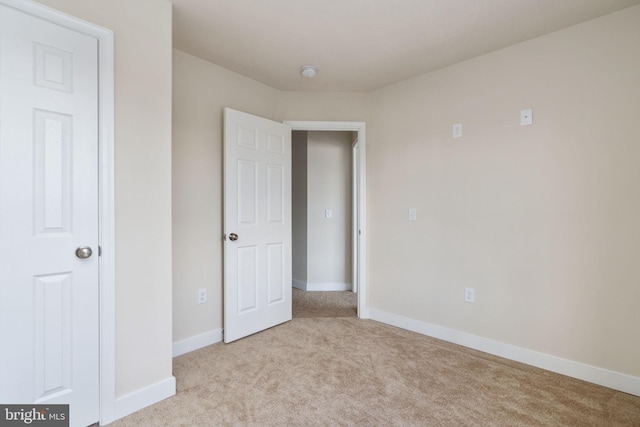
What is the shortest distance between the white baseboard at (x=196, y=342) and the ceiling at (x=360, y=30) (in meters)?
2.27

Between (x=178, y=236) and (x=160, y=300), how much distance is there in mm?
698

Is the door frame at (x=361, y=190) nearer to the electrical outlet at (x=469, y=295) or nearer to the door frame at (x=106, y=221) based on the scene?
the electrical outlet at (x=469, y=295)

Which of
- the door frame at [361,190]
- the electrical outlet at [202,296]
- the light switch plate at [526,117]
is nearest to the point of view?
the light switch plate at [526,117]

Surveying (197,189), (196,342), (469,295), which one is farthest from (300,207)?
(469,295)

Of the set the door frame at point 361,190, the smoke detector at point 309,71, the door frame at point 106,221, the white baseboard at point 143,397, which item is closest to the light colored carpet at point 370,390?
the white baseboard at point 143,397

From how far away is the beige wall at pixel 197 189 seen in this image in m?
2.42

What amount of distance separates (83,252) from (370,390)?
1775mm

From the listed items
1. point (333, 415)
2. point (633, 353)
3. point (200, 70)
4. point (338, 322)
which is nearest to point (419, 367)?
point (333, 415)

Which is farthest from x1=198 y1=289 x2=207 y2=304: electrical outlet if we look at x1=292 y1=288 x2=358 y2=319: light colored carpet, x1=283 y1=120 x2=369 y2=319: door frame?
x1=283 y1=120 x2=369 y2=319: door frame

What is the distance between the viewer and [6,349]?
135 centimetres

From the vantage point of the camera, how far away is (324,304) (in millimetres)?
3727

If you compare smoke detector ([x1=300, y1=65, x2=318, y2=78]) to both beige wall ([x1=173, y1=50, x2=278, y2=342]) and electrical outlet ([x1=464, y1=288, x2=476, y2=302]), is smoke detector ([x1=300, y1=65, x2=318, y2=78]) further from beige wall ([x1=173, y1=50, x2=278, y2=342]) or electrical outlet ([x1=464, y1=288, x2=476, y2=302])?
electrical outlet ([x1=464, y1=288, x2=476, y2=302])

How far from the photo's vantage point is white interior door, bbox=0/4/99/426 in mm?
1352

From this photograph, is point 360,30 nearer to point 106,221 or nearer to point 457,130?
point 457,130
